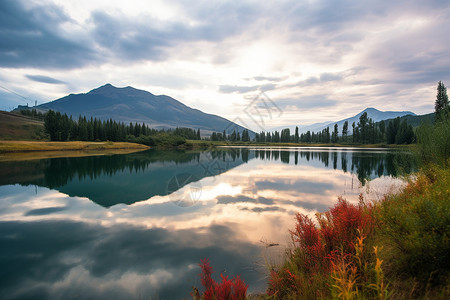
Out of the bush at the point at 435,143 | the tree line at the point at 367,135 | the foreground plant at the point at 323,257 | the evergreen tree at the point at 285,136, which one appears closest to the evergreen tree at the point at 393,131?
the tree line at the point at 367,135

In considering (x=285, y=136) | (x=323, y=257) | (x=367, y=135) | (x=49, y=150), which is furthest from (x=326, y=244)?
(x=285, y=136)

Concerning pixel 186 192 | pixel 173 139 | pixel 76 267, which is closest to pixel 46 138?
pixel 173 139

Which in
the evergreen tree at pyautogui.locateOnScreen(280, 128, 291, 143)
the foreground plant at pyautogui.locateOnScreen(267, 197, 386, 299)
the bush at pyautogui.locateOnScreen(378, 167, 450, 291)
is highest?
the evergreen tree at pyautogui.locateOnScreen(280, 128, 291, 143)

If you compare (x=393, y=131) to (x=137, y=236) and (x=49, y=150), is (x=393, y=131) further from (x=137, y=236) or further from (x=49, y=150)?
(x=49, y=150)

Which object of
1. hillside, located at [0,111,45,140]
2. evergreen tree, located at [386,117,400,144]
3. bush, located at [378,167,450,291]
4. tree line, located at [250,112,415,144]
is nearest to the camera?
bush, located at [378,167,450,291]

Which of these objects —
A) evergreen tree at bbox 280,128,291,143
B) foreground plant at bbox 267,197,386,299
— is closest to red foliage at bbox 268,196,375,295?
foreground plant at bbox 267,197,386,299

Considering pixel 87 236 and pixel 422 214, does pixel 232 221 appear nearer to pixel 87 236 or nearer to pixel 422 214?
pixel 87 236

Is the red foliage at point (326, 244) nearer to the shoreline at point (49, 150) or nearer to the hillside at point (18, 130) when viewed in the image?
the shoreline at point (49, 150)

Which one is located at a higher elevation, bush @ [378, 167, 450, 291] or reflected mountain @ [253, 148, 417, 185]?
bush @ [378, 167, 450, 291]

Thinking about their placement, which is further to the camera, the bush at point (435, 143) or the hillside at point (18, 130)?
the hillside at point (18, 130)

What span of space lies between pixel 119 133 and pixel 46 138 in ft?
117

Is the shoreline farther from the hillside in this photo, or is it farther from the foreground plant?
the foreground plant

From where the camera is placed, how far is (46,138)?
110562mm

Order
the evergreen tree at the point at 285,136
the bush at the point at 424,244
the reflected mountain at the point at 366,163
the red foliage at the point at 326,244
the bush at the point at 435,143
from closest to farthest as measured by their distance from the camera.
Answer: the bush at the point at 424,244
the red foliage at the point at 326,244
the bush at the point at 435,143
the reflected mountain at the point at 366,163
the evergreen tree at the point at 285,136
